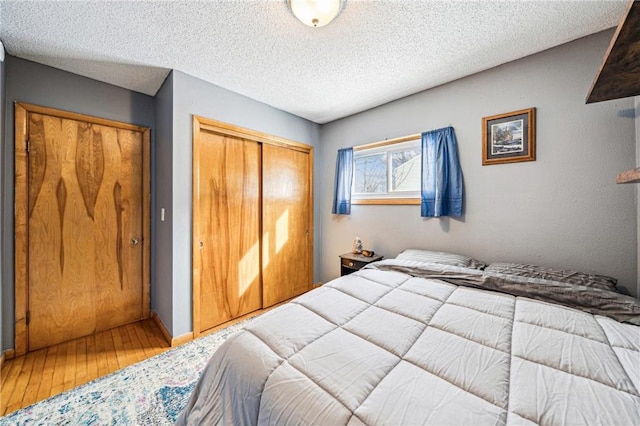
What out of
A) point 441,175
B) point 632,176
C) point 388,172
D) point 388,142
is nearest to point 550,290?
point 632,176

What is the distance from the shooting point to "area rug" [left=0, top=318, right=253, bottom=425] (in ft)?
4.56

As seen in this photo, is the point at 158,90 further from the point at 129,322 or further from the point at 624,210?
the point at 624,210

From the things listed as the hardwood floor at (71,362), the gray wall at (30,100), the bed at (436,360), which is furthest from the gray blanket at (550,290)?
the gray wall at (30,100)

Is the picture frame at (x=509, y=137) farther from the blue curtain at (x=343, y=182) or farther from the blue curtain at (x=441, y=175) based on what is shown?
the blue curtain at (x=343, y=182)

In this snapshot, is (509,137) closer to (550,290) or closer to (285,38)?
(550,290)

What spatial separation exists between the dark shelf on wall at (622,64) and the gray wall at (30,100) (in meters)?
3.56

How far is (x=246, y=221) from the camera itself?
276 cm

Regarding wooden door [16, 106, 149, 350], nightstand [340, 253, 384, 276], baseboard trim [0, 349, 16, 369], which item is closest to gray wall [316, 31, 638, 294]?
nightstand [340, 253, 384, 276]

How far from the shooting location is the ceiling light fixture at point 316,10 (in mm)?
1377

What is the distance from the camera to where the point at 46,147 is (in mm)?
2090

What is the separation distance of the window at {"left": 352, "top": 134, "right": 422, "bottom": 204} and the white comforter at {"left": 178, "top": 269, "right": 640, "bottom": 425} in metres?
1.62

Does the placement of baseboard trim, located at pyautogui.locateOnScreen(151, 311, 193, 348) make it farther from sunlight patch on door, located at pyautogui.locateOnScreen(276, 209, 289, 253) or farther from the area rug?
sunlight patch on door, located at pyautogui.locateOnScreen(276, 209, 289, 253)

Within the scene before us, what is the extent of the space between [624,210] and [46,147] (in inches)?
183

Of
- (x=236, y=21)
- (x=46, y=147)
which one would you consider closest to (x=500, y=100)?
(x=236, y=21)
